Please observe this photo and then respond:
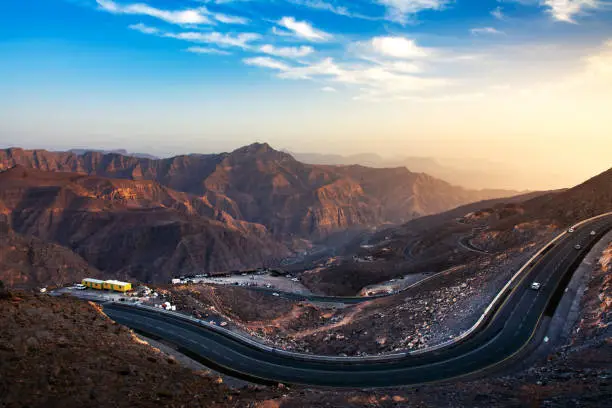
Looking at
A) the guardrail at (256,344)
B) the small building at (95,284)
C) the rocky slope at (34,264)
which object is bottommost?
the rocky slope at (34,264)


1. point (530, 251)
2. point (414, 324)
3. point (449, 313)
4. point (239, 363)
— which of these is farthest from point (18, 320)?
point (530, 251)

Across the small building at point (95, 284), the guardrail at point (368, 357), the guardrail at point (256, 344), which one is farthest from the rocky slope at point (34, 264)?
the guardrail at point (368, 357)

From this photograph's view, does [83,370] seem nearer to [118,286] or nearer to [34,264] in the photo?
[118,286]

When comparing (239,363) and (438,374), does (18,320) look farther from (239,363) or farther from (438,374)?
(438,374)

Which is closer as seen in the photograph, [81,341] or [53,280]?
[81,341]

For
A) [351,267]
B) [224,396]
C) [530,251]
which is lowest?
[351,267]

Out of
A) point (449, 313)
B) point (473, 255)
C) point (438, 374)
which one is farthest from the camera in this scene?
point (473, 255)

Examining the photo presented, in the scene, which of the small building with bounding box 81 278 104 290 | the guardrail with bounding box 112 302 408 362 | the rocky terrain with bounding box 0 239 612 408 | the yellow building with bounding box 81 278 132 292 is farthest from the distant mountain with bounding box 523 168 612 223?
the small building with bounding box 81 278 104 290

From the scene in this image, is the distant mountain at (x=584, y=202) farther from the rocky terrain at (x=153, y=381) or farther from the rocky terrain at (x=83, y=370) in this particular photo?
the rocky terrain at (x=83, y=370)
